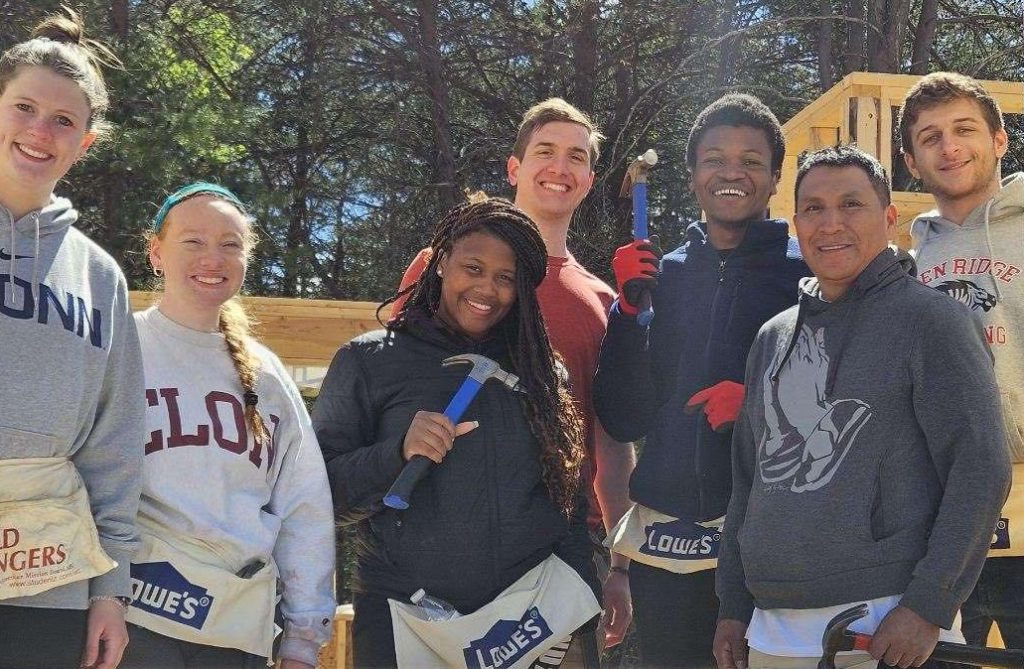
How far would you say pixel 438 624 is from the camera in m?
2.56

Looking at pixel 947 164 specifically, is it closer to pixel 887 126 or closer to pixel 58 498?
pixel 58 498

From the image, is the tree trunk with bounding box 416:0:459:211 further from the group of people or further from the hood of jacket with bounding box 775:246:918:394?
the hood of jacket with bounding box 775:246:918:394

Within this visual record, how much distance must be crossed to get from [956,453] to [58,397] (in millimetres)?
1707

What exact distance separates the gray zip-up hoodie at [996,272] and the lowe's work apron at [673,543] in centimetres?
73

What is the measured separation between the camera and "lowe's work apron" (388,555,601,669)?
2580 mm

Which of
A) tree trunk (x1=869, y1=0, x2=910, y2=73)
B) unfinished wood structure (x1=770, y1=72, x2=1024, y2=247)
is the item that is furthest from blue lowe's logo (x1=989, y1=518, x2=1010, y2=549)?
tree trunk (x1=869, y1=0, x2=910, y2=73)

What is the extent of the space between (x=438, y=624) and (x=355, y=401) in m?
0.57

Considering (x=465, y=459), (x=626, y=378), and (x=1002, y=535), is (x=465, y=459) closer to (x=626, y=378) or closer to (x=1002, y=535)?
(x=626, y=378)

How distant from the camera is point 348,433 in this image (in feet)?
9.24

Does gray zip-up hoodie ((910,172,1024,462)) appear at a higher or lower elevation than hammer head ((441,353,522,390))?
higher

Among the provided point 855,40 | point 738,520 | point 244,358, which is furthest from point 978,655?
point 855,40

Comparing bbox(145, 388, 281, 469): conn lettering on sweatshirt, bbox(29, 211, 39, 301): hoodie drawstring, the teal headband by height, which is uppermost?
the teal headband

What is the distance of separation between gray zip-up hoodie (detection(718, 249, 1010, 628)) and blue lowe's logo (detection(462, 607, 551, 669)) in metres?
0.48

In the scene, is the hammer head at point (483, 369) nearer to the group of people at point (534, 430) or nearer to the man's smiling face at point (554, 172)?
the group of people at point (534, 430)
